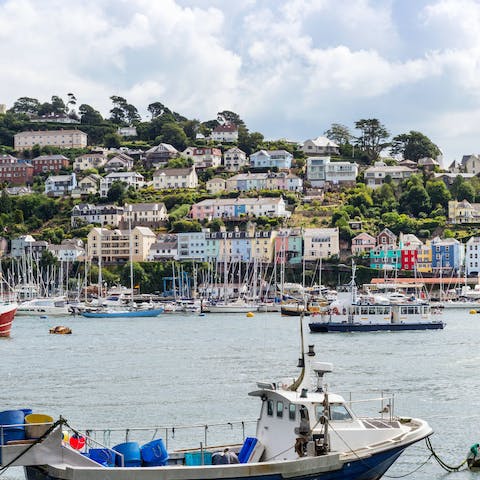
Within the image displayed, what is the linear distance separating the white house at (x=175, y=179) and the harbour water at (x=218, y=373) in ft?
327

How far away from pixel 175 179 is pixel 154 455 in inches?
6784

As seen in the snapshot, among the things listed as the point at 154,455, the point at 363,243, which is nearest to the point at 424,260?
the point at 363,243

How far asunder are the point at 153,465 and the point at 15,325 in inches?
3190

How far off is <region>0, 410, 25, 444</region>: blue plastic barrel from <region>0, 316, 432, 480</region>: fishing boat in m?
0.02

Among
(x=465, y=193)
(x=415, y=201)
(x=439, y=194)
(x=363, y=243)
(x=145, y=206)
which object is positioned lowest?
(x=363, y=243)

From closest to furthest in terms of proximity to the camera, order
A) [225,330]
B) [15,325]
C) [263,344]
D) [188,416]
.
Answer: [188,416]
[263,344]
[225,330]
[15,325]

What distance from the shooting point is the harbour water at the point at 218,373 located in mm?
39969

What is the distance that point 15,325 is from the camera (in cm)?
Answer: 10281

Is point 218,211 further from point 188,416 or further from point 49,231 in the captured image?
point 188,416

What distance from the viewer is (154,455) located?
23.9 metres

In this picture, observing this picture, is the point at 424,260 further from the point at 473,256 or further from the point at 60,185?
the point at 60,185

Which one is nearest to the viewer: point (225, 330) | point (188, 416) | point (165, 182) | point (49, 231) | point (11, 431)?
point (11, 431)

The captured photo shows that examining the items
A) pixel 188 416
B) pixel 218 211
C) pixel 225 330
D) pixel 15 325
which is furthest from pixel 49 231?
pixel 188 416

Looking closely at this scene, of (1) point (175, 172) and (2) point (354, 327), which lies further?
(1) point (175, 172)
